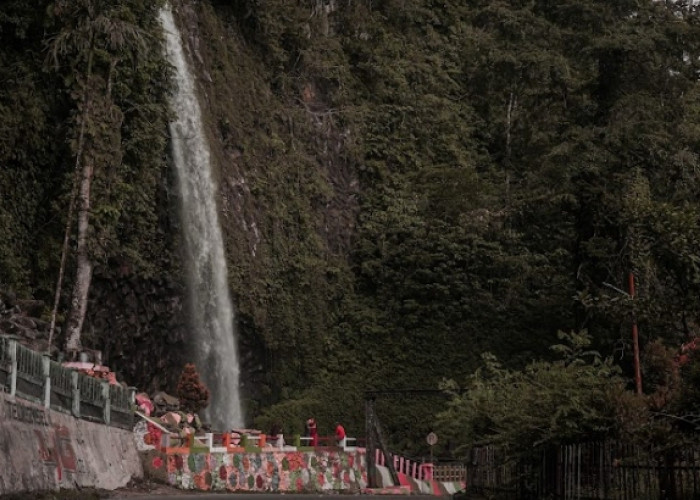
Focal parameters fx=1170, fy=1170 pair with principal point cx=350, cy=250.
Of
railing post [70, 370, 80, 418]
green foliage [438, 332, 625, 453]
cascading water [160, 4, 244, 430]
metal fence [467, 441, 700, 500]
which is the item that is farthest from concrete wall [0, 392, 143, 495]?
cascading water [160, 4, 244, 430]

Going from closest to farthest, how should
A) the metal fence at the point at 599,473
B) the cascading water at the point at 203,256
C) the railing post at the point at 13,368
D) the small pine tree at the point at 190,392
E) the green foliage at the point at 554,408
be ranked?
the metal fence at the point at 599,473, the railing post at the point at 13,368, the green foliage at the point at 554,408, the small pine tree at the point at 190,392, the cascading water at the point at 203,256

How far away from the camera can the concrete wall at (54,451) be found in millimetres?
15383

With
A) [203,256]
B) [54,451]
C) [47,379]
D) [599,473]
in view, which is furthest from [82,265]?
[599,473]

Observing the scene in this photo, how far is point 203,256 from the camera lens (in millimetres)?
41406

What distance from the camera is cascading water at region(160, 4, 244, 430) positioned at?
4056cm

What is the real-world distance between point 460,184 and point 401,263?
4.46 metres

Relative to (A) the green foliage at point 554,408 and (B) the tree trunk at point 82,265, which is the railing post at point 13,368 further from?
(B) the tree trunk at point 82,265

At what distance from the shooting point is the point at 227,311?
42312 millimetres

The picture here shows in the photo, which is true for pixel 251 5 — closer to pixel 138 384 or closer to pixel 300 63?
pixel 300 63

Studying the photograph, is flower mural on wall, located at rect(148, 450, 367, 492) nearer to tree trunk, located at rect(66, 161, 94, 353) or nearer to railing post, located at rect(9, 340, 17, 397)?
tree trunk, located at rect(66, 161, 94, 353)

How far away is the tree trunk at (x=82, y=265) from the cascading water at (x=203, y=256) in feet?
24.7

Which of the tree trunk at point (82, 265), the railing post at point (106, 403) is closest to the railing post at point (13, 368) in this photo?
the railing post at point (106, 403)

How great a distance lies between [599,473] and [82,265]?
21031 millimetres

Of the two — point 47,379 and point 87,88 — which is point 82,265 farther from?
point 47,379
